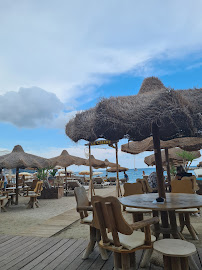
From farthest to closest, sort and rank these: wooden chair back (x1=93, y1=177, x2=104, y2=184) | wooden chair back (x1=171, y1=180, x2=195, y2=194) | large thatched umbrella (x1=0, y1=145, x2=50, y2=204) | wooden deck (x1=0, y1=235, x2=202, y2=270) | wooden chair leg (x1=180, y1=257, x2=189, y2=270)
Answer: wooden chair back (x1=93, y1=177, x2=104, y2=184), large thatched umbrella (x1=0, y1=145, x2=50, y2=204), wooden chair back (x1=171, y1=180, x2=195, y2=194), wooden deck (x1=0, y1=235, x2=202, y2=270), wooden chair leg (x1=180, y1=257, x2=189, y2=270)

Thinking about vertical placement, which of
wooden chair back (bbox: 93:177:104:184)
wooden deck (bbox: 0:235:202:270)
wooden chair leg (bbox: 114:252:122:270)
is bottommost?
wooden deck (bbox: 0:235:202:270)

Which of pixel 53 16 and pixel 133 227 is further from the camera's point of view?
pixel 53 16

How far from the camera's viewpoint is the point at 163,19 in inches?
280

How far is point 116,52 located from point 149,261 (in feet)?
25.6

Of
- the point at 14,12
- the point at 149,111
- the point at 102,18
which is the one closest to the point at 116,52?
the point at 102,18

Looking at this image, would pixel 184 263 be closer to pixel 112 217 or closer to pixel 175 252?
pixel 175 252

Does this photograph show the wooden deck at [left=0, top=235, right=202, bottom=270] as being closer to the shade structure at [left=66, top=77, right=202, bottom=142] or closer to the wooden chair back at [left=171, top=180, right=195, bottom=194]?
the wooden chair back at [left=171, top=180, right=195, bottom=194]

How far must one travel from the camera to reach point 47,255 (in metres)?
3.11

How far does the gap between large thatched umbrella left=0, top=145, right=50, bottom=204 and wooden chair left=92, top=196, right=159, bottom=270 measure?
7808 millimetres

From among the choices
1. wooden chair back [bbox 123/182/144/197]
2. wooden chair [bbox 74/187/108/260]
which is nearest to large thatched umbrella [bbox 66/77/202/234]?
wooden chair back [bbox 123/182/144/197]

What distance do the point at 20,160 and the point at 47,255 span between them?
22.4 feet

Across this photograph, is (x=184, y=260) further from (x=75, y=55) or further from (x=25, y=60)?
(x=25, y=60)

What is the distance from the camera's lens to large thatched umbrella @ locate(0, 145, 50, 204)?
9190 mm

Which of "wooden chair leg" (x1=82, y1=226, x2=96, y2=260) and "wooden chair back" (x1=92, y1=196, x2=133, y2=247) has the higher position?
"wooden chair back" (x1=92, y1=196, x2=133, y2=247)
